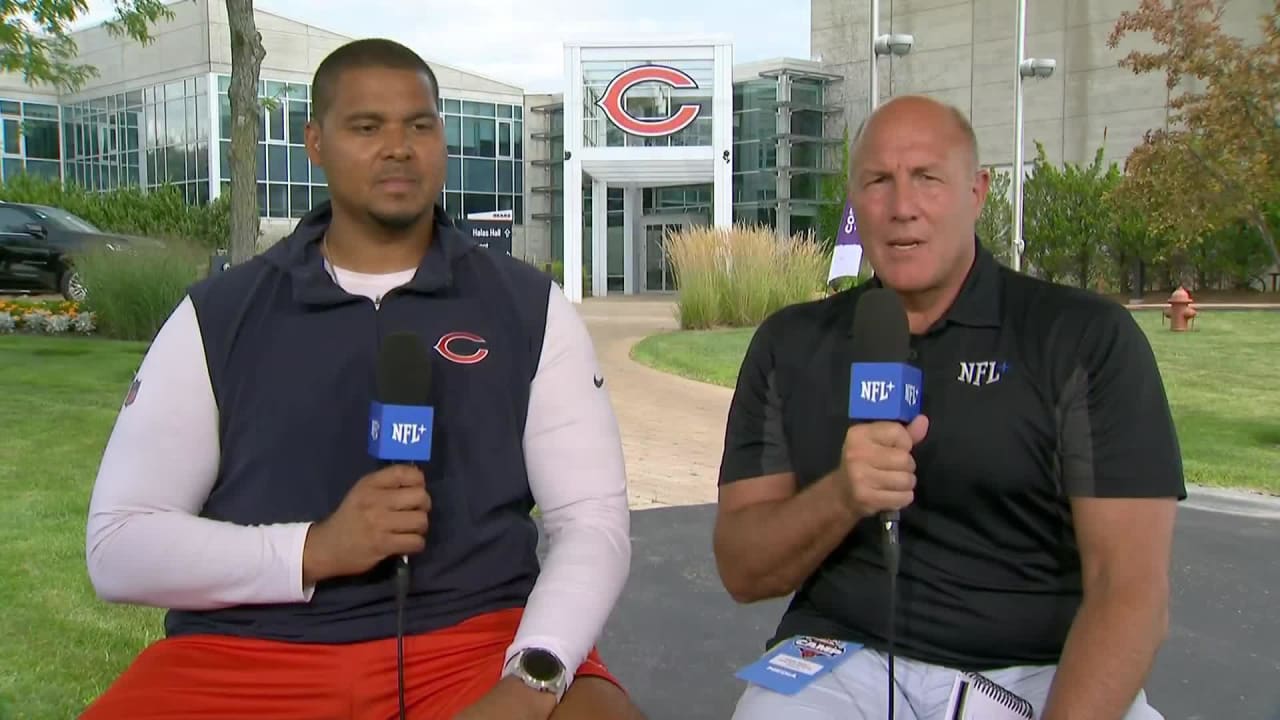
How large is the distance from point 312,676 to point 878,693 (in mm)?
1081

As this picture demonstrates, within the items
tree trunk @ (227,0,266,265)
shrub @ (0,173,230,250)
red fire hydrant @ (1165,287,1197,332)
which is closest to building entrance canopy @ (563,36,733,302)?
shrub @ (0,173,230,250)

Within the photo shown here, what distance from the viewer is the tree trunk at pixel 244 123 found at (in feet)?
29.4

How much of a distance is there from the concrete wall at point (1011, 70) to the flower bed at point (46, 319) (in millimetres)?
29331

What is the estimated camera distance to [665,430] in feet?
30.3

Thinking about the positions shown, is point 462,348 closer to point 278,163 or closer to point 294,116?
point 278,163

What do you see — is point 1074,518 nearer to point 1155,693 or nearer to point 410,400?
point 410,400

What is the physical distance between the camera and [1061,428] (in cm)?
218

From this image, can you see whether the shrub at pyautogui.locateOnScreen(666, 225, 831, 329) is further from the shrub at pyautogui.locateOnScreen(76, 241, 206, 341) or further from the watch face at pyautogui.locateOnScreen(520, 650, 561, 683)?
the watch face at pyautogui.locateOnScreen(520, 650, 561, 683)

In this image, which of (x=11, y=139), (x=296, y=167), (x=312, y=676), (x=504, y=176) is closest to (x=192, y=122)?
(x=296, y=167)

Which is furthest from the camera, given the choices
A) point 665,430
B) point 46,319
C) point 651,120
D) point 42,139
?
point 42,139

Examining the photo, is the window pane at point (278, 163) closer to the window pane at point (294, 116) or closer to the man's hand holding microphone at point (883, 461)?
the window pane at point (294, 116)

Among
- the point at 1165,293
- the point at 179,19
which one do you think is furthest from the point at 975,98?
the point at 179,19

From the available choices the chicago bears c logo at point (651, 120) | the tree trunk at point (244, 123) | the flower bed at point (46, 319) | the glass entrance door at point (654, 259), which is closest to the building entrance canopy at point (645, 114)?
the chicago bears c logo at point (651, 120)

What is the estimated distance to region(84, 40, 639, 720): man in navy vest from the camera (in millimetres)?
2111
